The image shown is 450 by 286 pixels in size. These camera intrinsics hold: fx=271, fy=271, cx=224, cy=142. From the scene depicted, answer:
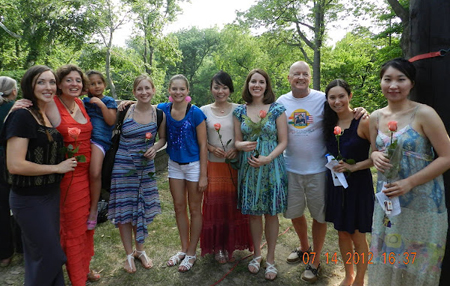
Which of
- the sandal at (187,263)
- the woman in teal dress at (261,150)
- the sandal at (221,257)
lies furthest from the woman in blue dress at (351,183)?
the sandal at (187,263)

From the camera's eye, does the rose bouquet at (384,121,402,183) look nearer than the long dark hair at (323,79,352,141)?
Yes

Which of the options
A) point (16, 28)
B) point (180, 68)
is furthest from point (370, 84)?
point (180, 68)

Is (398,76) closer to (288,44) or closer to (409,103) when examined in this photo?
(409,103)

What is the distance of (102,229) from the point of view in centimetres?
420

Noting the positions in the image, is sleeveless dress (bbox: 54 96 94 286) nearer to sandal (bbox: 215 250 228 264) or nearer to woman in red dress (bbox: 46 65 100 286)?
woman in red dress (bbox: 46 65 100 286)

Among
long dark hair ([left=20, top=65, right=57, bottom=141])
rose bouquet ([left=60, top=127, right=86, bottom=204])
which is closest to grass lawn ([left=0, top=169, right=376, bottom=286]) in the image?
rose bouquet ([left=60, top=127, right=86, bottom=204])

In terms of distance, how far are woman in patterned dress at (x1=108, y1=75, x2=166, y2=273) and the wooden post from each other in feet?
8.15

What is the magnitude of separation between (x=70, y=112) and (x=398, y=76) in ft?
9.17

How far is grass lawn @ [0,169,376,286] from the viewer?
9.83 feet

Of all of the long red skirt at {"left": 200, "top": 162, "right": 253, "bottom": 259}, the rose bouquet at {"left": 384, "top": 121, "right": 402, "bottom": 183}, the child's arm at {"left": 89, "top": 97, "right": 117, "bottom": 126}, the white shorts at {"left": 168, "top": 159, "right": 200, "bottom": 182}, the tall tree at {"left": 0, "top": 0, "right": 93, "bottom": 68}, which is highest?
the tall tree at {"left": 0, "top": 0, "right": 93, "bottom": 68}

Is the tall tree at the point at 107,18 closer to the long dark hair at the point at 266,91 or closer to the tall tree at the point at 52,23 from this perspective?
the tall tree at the point at 52,23

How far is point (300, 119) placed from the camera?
2.88 m

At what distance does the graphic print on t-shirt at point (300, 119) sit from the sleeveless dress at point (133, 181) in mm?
1491

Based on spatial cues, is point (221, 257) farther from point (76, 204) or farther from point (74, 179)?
point (74, 179)
